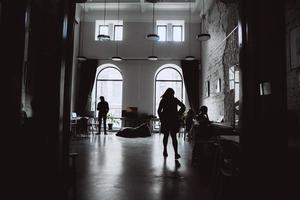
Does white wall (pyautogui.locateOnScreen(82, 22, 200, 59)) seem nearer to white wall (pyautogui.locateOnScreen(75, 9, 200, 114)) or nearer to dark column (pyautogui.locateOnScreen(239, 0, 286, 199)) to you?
white wall (pyautogui.locateOnScreen(75, 9, 200, 114))

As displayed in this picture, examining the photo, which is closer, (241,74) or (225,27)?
(241,74)

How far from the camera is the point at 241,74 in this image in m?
1.94

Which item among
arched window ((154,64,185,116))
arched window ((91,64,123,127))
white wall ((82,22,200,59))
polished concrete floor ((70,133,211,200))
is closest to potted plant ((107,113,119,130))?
arched window ((91,64,123,127))

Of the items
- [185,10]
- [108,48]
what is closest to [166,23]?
[185,10]

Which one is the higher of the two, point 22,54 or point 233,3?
point 233,3

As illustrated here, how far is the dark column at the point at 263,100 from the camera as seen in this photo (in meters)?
1.78

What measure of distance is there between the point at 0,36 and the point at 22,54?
0.54 ft

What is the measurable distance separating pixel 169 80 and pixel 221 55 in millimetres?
4535

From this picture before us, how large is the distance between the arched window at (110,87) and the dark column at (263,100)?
10057mm

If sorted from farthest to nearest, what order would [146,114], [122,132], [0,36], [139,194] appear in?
1. [146,114]
2. [122,132]
3. [139,194]
4. [0,36]

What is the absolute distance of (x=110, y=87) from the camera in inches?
468

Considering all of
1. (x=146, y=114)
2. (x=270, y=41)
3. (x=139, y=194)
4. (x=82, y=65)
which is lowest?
(x=139, y=194)

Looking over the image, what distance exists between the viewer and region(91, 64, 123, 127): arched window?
462 inches

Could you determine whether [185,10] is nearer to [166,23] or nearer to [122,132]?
[166,23]
